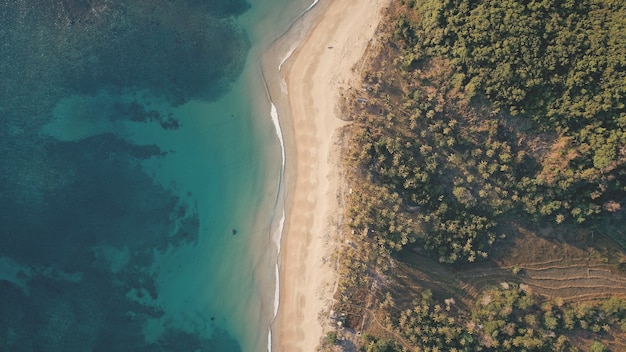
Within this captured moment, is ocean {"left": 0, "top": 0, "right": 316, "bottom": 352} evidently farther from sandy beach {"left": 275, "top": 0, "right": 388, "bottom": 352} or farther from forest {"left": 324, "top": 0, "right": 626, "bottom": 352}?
forest {"left": 324, "top": 0, "right": 626, "bottom": 352}

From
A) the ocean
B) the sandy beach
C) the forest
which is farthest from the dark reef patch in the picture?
the forest

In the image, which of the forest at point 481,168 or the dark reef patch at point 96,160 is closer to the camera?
the forest at point 481,168

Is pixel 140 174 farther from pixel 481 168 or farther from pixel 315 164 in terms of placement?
pixel 481 168

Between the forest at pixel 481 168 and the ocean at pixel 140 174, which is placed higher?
the ocean at pixel 140 174

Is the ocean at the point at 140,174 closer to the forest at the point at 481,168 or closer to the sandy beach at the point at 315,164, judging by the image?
the sandy beach at the point at 315,164

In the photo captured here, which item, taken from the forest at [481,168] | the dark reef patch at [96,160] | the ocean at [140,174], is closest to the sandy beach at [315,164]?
the ocean at [140,174]

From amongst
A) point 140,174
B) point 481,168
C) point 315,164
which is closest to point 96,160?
point 140,174
